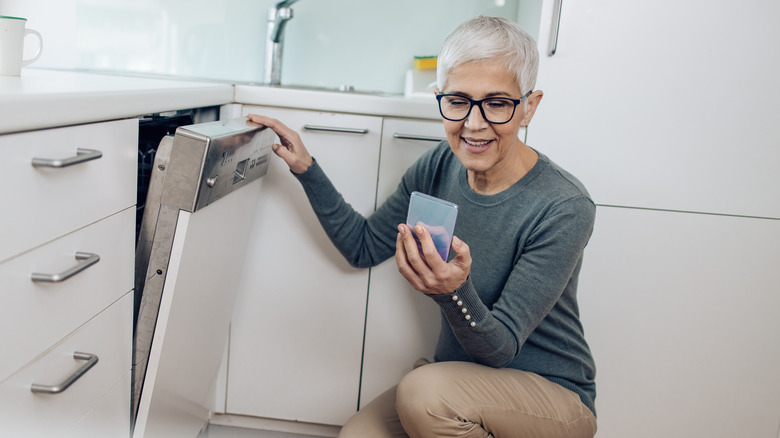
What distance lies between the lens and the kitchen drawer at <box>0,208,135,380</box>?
745 mm

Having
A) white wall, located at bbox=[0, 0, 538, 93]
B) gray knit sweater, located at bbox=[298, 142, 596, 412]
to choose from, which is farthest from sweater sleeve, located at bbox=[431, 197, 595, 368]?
white wall, located at bbox=[0, 0, 538, 93]

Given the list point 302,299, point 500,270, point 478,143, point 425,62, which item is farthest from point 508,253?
point 425,62

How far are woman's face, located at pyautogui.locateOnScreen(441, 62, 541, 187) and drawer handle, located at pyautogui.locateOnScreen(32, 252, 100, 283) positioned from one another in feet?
2.04

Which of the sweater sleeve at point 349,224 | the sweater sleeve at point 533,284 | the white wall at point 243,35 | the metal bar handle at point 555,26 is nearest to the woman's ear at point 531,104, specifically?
the sweater sleeve at point 533,284

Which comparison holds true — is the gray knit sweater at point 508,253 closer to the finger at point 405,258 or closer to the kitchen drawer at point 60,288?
the finger at point 405,258

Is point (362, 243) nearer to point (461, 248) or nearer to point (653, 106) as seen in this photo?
point (461, 248)

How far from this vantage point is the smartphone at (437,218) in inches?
38.7

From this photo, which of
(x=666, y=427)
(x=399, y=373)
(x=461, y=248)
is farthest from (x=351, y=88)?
(x=666, y=427)

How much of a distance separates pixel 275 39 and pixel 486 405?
125cm

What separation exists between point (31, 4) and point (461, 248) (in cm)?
168

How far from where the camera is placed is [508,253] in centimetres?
119

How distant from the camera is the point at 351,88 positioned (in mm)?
1990

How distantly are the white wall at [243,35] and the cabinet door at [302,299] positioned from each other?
56cm

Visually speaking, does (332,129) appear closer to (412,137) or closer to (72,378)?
(412,137)
